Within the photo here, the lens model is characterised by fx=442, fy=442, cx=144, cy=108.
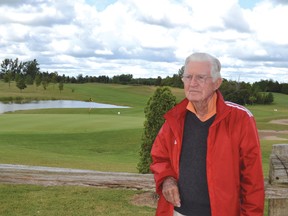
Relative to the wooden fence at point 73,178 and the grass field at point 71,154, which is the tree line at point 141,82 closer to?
the grass field at point 71,154

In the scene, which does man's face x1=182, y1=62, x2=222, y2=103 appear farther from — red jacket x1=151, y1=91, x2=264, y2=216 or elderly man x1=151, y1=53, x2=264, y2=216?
red jacket x1=151, y1=91, x2=264, y2=216

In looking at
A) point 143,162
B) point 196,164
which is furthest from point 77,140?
point 196,164

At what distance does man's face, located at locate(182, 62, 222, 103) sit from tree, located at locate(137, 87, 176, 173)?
197 inches

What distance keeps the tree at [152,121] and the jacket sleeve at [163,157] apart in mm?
4878

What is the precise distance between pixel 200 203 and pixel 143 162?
5090 mm

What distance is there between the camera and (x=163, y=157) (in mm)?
3266

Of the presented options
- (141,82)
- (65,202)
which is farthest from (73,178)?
(141,82)

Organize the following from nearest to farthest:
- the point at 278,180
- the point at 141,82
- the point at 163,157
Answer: the point at 163,157
the point at 278,180
the point at 141,82

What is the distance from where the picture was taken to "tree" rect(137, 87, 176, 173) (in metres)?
8.19

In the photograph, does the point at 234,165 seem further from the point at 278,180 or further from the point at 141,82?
the point at 141,82

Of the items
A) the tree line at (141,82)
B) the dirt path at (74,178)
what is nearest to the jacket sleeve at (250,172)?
the dirt path at (74,178)

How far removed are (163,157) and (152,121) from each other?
498cm

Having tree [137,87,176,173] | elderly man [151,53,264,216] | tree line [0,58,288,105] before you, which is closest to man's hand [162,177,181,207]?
elderly man [151,53,264,216]

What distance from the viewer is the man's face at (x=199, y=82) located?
3152 mm
